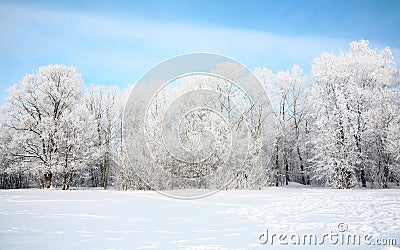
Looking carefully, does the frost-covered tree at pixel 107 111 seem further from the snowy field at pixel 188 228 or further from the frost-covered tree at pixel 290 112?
the snowy field at pixel 188 228

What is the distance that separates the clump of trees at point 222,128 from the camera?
1677 centimetres

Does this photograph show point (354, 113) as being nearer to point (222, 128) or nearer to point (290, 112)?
point (290, 112)

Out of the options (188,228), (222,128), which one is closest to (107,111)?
(222,128)

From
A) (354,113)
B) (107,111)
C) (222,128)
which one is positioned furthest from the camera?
(107,111)

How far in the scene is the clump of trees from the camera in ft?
55.0

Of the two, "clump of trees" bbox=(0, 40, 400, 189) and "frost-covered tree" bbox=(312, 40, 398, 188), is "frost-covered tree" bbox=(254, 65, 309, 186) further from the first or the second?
"frost-covered tree" bbox=(312, 40, 398, 188)

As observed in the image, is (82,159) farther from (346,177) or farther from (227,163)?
(346,177)

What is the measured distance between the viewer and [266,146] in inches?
864

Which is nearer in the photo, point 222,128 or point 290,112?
point 222,128

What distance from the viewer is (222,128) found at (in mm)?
18094

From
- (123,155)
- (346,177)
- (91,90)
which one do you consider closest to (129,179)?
(123,155)

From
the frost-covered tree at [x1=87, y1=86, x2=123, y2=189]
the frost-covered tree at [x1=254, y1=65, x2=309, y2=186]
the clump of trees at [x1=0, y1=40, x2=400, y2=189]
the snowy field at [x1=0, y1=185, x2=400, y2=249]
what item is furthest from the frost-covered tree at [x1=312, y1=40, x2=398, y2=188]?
the frost-covered tree at [x1=87, y1=86, x2=123, y2=189]

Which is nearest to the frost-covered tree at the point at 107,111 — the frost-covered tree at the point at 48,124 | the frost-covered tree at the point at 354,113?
the frost-covered tree at the point at 48,124

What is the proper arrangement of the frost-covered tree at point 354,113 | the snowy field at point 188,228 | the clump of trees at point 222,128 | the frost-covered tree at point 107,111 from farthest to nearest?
the frost-covered tree at point 107,111 → the frost-covered tree at point 354,113 → the clump of trees at point 222,128 → the snowy field at point 188,228
